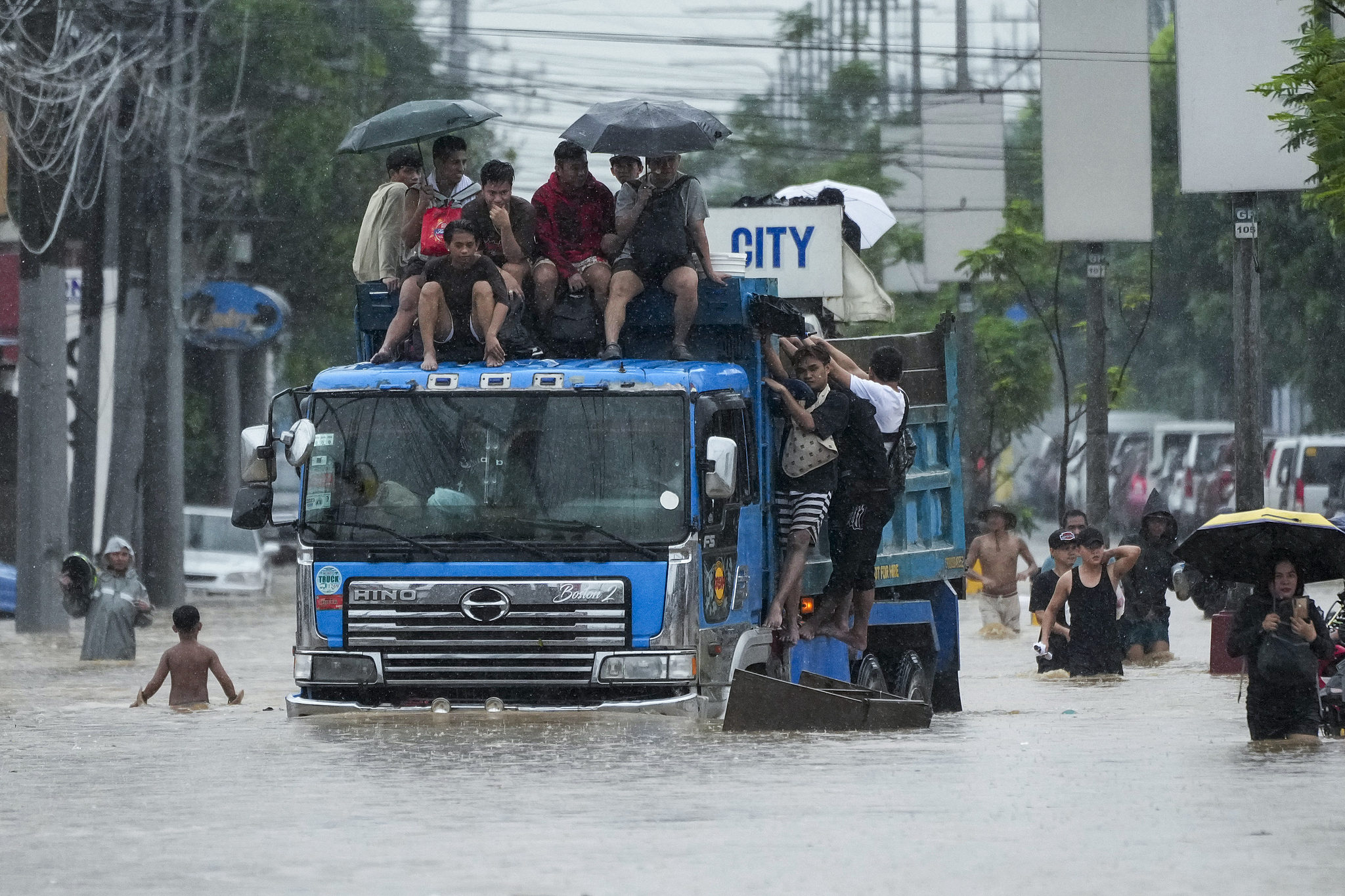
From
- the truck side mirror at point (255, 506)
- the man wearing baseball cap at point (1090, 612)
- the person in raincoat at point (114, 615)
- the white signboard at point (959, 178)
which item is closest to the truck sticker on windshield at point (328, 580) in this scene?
the truck side mirror at point (255, 506)

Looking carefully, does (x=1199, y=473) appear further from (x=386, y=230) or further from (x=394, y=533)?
(x=394, y=533)

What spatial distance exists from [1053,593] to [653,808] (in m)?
9.54

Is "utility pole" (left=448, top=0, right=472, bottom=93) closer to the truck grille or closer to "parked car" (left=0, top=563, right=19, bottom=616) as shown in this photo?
"parked car" (left=0, top=563, right=19, bottom=616)

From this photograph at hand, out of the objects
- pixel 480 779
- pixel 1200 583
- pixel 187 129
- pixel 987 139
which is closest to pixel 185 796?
pixel 480 779

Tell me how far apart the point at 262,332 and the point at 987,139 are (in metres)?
11.9

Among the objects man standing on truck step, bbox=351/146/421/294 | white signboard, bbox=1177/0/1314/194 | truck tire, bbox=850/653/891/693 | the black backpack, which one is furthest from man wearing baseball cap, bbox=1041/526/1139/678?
man standing on truck step, bbox=351/146/421/294

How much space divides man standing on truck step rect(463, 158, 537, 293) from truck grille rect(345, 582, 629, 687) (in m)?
1.91

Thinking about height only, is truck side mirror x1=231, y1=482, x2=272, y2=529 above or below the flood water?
above

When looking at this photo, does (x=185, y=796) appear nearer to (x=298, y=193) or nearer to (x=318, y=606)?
(x=318, y=606)

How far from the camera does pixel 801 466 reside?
12.7 m

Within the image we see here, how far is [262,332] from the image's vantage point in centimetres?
3425

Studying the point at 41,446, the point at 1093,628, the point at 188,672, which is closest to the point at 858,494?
Answer: the point at 188,672

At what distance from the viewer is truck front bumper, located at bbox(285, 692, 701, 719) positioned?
1154cm

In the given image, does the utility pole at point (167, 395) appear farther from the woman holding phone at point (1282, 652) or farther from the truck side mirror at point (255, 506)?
the woman holding phone at point (1282, 652)
